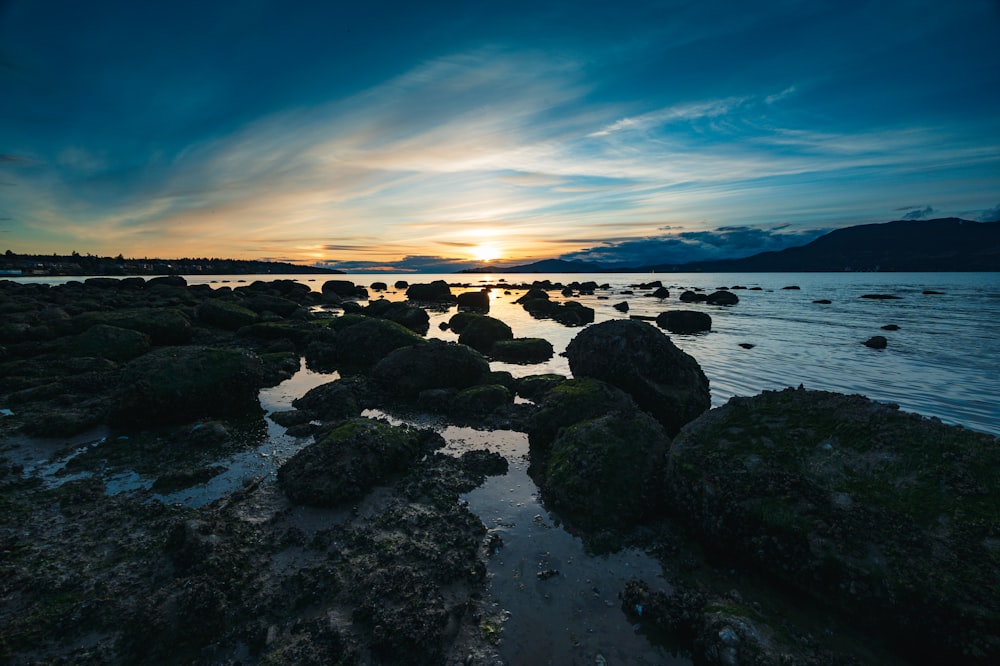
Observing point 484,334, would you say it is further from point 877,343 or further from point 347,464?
point 877,343

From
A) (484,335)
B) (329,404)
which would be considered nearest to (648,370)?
(329,404)

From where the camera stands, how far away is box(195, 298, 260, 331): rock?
2727cm

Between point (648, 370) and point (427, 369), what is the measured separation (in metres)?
7.53

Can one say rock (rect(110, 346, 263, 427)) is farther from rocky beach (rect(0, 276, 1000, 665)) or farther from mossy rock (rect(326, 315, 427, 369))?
mossy rock (rect(326, 315, 427, 369))

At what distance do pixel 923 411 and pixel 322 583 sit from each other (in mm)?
17417

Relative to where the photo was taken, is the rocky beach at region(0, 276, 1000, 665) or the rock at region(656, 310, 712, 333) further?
the rock at region(656, 310, 712, 333)

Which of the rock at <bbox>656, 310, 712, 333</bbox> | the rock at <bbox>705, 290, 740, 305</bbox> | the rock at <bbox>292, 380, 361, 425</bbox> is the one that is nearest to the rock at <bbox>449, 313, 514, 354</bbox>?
the rock at <bbox>292, 380, 361, 425</bbox>

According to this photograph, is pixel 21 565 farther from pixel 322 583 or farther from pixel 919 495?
pixel 919 495

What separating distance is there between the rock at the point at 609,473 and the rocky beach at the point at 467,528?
0.14 ft

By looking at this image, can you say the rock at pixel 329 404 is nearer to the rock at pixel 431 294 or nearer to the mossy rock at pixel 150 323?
the mossy rock at pixel 150 323

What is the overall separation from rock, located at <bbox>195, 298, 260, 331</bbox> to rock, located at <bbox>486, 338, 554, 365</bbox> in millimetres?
18120

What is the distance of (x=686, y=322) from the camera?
3066cm

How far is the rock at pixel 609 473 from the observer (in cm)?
716

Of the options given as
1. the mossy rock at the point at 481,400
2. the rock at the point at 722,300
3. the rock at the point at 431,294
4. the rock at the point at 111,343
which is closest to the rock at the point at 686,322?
the mossy rock at the point at 481,400
